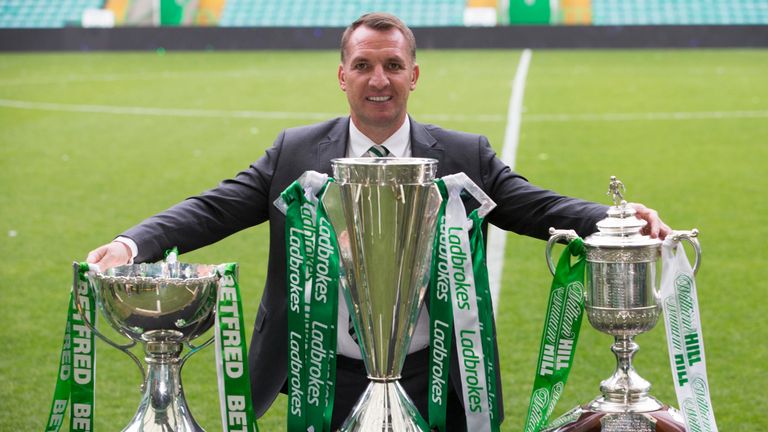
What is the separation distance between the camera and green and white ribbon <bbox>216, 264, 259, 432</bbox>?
230 cm

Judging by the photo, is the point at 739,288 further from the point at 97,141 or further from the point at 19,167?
the point at 97,141

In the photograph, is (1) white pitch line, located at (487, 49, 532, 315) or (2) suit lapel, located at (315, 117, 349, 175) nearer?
(2) suit lapel, located at (315, 117, 349, 175)

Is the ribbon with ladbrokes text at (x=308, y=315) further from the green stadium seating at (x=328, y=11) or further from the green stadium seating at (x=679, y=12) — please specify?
the green stadium seating at (x=328, y=11)

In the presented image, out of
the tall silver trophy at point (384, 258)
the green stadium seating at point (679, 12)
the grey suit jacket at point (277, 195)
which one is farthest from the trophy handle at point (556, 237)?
the green stadium seating at point (679, 12)

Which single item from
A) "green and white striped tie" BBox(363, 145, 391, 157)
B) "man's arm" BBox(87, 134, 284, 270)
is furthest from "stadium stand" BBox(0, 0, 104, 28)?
"green and white striped tie" BBox(363, 145, 391, 157)

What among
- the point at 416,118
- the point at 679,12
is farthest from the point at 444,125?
the point at 679,12

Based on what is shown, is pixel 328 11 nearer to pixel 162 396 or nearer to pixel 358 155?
pixel 358 155

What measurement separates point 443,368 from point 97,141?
10441mm

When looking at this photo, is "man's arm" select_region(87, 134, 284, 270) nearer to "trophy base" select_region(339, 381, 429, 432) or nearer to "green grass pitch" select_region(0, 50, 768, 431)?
"trophy base" select_region(339, 381, 429, 432)

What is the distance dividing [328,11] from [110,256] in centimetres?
2686

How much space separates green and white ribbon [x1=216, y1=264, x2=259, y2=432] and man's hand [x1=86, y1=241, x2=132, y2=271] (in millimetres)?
273

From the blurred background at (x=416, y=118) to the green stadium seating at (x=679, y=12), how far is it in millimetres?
66

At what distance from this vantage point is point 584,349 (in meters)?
5.46

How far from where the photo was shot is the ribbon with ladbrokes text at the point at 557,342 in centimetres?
241
